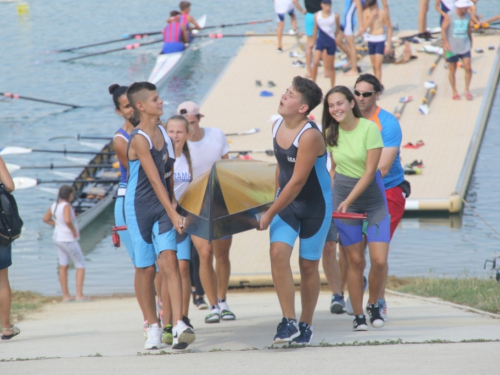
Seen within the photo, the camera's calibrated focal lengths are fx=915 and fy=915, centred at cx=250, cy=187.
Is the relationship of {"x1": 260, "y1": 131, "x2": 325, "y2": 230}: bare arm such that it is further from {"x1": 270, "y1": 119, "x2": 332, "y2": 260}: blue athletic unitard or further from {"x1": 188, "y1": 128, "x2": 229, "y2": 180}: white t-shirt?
{"x1": 188, "y1": 128, "x2": 229, "y2": 180}: white t-shirt

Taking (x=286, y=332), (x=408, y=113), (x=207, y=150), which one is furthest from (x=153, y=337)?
(x=408, y=113)

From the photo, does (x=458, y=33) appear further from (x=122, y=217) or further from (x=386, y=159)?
(x=122, y=217)

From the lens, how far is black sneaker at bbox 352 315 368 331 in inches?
246

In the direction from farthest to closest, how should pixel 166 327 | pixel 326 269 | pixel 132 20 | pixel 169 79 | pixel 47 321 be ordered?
pixel 132 20, pixel 169 79, pixel 47 321, pixel 326 269, pixel 166 327

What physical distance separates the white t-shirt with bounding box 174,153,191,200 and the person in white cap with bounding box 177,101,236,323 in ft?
0.35

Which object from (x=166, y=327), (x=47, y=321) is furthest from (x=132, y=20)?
(x=166, y=327)

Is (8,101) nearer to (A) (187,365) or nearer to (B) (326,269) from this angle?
(B) (326,269)

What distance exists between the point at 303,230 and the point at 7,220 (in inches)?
89.6

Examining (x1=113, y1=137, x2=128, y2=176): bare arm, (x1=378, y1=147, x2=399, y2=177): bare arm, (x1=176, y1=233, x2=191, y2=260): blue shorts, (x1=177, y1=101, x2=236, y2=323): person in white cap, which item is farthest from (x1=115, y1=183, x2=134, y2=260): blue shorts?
(x1=378, y1=147, x2=399, y2=177): bare arm

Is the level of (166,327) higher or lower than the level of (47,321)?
higher

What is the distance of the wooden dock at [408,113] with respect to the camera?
12430 mm

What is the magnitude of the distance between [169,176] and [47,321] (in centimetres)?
278

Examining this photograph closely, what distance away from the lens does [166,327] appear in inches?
239

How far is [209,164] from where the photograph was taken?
23.6 feet
